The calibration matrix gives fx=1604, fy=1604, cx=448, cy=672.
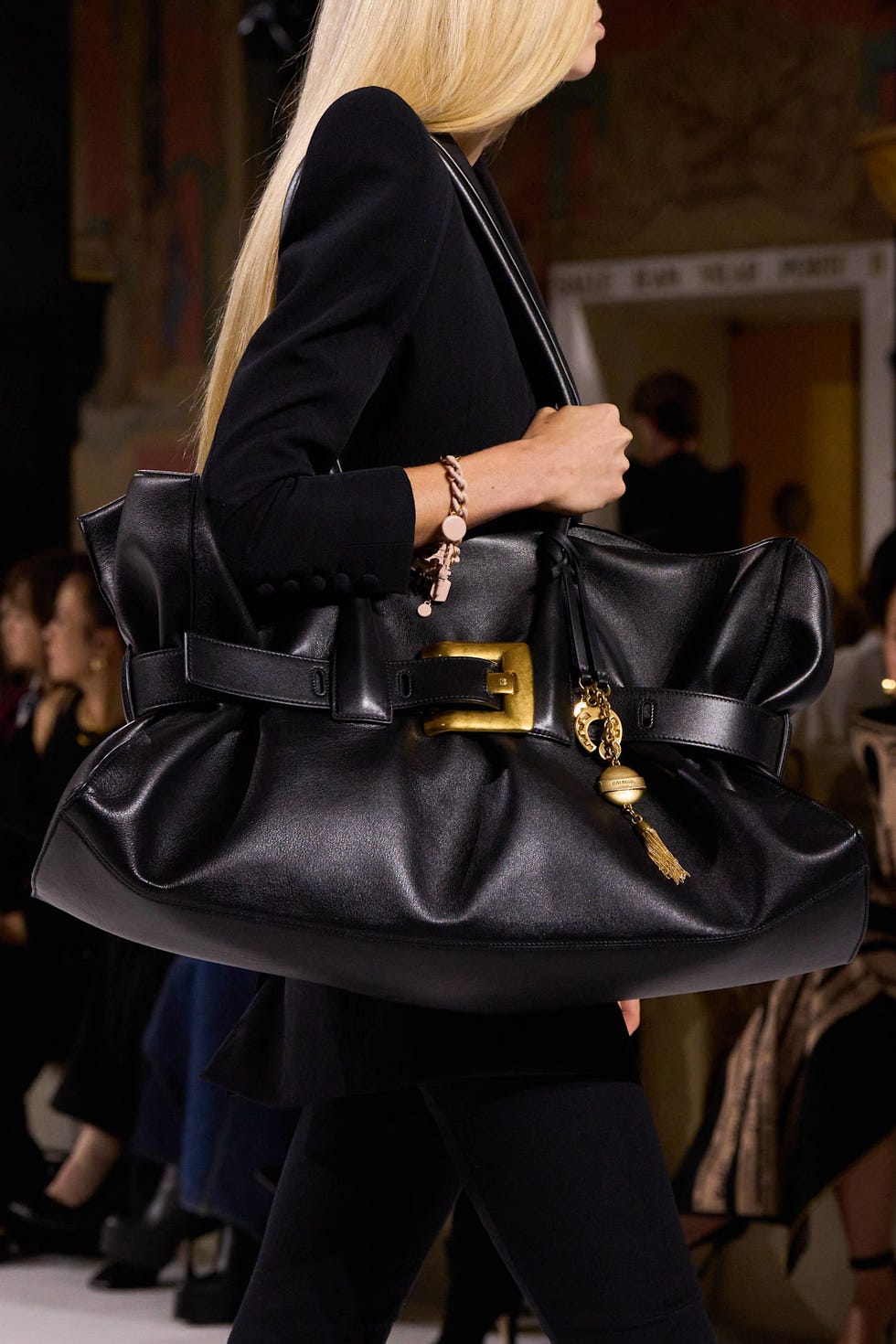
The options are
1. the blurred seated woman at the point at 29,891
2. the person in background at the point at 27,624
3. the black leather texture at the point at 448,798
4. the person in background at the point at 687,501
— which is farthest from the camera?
the person in background at the point at 687,501

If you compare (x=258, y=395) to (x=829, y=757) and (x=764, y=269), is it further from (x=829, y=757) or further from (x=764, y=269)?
(x=764, y=269)

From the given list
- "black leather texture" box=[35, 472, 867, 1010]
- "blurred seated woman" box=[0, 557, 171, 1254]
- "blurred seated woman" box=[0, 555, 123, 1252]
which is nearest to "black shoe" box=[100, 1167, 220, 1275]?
"blurred seated woman" box=[0, 557, 171, 1254]

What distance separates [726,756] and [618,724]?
75mm

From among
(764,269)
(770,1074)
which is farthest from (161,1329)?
(764,269)

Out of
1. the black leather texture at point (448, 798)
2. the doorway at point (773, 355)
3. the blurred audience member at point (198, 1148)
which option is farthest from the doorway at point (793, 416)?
the black leather texture at point (448, 798)

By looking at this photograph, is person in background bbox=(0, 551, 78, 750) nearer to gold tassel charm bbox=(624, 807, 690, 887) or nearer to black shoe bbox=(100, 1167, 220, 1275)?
black shoe bbox=(100, 1167, 220, 1275)

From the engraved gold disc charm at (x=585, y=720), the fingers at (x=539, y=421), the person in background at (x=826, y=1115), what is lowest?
the person in background at (x=826, y=1115)

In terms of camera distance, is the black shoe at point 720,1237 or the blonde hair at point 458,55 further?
the black shoe at point 720,1237

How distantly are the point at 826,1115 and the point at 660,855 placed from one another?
5.66ft

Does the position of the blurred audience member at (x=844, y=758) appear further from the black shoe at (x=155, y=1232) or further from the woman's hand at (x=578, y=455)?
the woman's hand at (x=578, y=455)

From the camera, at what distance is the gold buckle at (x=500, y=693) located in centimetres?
90

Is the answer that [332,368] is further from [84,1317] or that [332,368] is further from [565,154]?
[565,154]

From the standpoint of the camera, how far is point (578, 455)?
0.99 m

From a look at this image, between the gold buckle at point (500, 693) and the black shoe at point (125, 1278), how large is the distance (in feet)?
7.80
